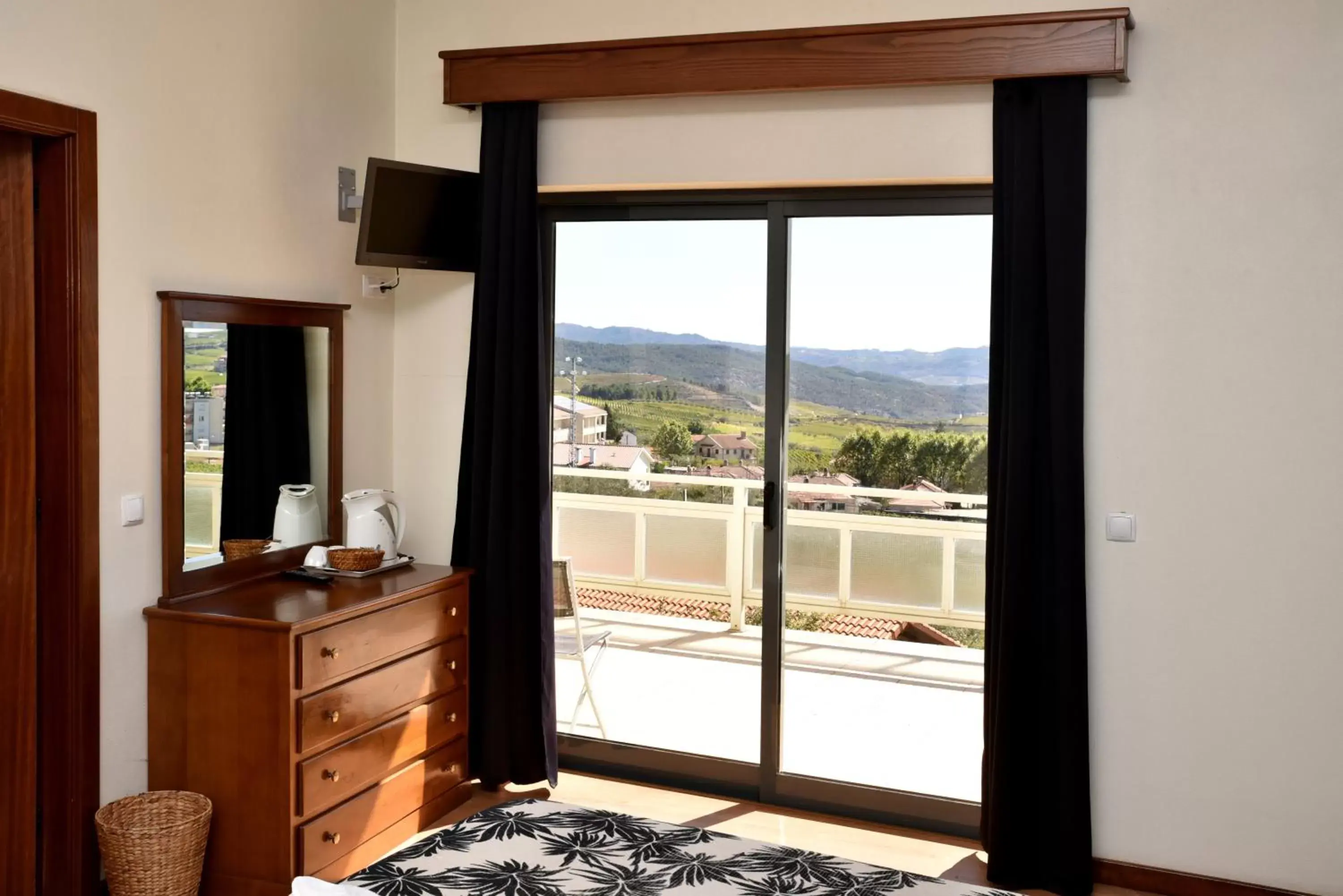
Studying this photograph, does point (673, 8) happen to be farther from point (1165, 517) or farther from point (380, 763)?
point (380, 763)

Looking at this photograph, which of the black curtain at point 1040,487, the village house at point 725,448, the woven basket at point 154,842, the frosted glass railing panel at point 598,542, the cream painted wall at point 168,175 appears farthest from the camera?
the frosted glass railing panel at point 598,542

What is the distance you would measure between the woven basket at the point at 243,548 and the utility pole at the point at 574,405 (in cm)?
112

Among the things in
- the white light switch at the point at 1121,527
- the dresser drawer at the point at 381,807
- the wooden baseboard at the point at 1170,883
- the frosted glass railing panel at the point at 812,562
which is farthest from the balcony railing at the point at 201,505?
the wooden baseboard at the point at 1170,883

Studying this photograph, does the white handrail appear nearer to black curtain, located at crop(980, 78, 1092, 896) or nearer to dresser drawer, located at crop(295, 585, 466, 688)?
black curtain, located at crop(980, 78, 1092, 896)

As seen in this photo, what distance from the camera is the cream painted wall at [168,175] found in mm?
2889

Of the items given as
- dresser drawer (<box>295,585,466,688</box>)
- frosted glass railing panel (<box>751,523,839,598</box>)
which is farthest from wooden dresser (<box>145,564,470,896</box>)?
frosted glass railing panel (<box>751,523,839,598</box>)

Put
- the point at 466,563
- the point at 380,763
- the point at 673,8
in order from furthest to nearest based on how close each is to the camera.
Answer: the point at 466,563
the point at 673,8
the point at 380,763

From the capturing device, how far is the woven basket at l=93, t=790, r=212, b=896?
2.79 metres

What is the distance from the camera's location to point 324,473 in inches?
148

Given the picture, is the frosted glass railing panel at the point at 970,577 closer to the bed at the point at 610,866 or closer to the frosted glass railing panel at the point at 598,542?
the frosted glass railing panel at the point at 598,542

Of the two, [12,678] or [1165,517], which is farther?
[1165,517]

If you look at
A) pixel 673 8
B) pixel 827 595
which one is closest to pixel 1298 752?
pixel 827 595

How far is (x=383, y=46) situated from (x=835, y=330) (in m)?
1.93

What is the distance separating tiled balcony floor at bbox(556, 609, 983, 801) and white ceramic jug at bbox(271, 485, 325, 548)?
969 mm
